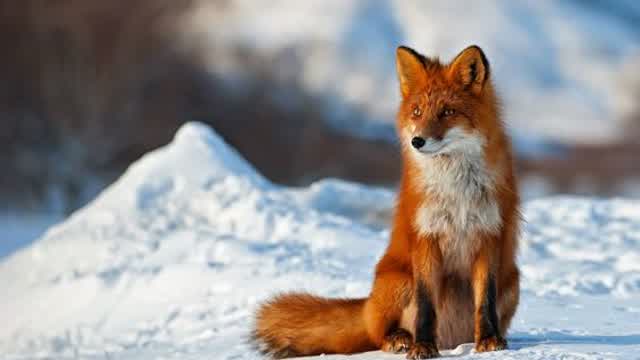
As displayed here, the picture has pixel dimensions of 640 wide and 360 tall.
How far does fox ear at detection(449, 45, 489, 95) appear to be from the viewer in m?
5.94

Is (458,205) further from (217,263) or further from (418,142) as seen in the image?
(217,263)

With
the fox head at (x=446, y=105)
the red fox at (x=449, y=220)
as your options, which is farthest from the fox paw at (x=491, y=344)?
the fox head at (x=446, y=105)

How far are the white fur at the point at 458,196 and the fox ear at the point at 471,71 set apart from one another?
33cm

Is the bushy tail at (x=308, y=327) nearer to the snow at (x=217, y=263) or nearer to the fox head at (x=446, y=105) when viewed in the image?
the snow at (x=217, y=263)

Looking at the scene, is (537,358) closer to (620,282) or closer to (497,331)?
(497,331)

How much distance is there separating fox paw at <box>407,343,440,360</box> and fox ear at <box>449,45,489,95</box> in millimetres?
1571

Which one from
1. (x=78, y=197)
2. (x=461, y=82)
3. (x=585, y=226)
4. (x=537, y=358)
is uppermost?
(x=78, y=197)

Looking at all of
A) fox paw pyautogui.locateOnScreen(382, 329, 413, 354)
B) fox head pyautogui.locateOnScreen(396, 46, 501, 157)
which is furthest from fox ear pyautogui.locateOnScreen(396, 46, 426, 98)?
fox paw pyautogui.locateOnScreen(382, 329, 413, 354)

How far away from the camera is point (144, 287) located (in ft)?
38.2

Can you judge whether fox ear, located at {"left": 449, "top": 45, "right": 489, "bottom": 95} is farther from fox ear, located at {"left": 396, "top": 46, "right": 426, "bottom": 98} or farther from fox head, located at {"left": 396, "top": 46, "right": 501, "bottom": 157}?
fox ear, located at {"left": 396, "top": 46, "right": 426, "bottom": 98}

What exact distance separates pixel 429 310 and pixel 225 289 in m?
5.39

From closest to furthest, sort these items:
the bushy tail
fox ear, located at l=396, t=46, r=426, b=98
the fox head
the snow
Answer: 1. the fox head
2. fox ear, located at l=396, t=46, r=426, b=98
3. the bushy tail
4. the snow

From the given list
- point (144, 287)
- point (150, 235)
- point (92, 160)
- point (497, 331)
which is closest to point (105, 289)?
point (144, 287)

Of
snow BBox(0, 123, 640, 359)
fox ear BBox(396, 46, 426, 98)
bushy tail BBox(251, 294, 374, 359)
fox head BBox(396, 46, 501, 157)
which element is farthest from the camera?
snow BBox(0, 123, 640, 359)
